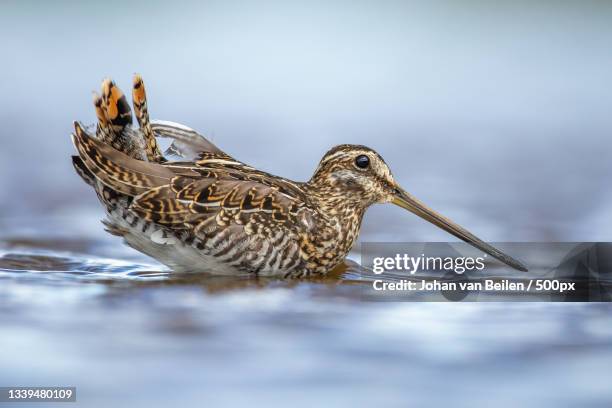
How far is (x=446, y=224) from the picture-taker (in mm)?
7750

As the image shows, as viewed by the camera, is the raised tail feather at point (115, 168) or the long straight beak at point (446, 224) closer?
the raised tail feather at point (115, 168)

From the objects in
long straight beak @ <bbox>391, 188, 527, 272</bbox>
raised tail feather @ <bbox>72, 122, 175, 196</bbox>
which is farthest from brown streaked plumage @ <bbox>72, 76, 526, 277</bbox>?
long straight beak @ <bbox>391, 188, 527, 272</bbox>

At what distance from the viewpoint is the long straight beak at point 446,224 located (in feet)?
25.1

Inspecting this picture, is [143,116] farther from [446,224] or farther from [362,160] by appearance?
[446,224]

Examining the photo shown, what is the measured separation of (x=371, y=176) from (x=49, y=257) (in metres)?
2.05

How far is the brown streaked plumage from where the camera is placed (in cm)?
701

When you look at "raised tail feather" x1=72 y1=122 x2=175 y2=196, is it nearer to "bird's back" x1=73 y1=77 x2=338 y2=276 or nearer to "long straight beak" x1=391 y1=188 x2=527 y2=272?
"bird's back" x1=73 y1=77 x2=338 y2=276

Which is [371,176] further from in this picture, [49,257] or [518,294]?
[49,257]

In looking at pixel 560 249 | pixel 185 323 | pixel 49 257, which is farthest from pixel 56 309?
pixel 560 249

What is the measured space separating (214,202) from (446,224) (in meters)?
1.56

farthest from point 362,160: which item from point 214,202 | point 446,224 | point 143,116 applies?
point 143,116

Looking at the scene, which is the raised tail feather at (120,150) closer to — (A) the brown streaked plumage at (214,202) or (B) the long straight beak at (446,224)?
(A) the brown streaked plumage at (214,202)

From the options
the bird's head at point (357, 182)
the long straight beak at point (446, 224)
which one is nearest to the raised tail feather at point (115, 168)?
the bird's head at point (357, 182)

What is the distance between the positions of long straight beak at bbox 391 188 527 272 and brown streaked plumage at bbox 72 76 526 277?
13 centimetres
